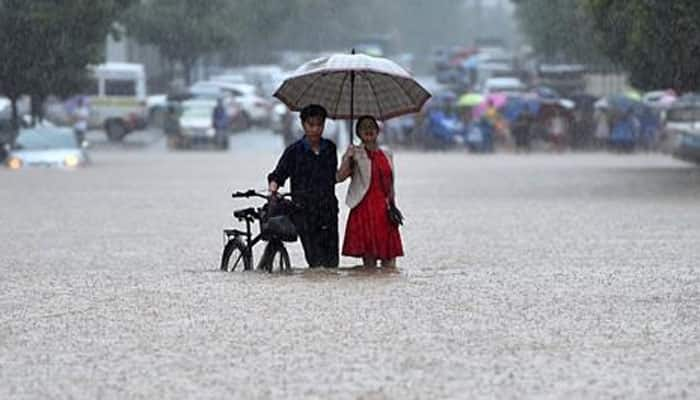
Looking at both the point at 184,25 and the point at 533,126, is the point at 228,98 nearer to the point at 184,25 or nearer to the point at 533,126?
the point at 184,25

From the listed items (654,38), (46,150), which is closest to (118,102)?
(46,150)

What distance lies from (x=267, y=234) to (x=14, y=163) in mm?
29962

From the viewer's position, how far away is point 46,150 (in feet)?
155

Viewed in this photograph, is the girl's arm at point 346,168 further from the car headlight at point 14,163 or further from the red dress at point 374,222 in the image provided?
the car headlight at point 14,163

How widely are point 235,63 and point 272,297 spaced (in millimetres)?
88048

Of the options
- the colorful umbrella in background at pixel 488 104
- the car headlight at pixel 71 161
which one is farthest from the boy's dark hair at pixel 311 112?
the colorful umbrella in background at pixel 488 104

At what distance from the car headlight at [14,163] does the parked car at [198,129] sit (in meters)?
16.6

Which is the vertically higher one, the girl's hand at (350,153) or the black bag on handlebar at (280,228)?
the girl's hand at (350,153)

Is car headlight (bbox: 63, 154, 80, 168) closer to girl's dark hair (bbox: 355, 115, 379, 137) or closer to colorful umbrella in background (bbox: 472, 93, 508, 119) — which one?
colorful umbrella in background (bbox: 472, 93, 508, 119)

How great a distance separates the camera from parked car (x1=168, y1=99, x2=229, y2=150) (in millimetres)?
63156

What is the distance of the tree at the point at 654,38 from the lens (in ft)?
110

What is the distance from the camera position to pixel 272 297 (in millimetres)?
15852

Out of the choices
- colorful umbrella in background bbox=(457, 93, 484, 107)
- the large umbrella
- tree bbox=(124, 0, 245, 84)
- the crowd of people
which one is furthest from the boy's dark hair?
tree bbox=(124, 0, 245, 84)

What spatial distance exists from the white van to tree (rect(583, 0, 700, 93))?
30309 mm
